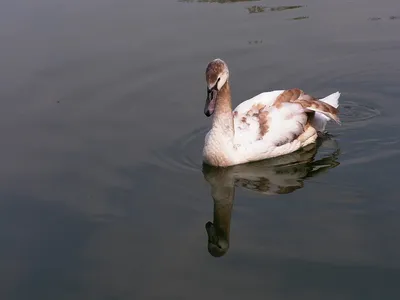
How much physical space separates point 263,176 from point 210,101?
115 cm

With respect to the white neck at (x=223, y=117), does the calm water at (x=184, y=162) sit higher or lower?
lower

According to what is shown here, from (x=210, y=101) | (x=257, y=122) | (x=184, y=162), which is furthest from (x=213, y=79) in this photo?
(x=184, y=162)

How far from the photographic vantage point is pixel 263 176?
8.97 m

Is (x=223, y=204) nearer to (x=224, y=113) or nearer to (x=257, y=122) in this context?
(x=224, y=113)

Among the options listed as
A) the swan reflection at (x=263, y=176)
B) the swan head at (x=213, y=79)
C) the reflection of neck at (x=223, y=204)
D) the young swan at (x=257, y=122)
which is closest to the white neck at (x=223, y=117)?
the young swan at (x=257, y=122)

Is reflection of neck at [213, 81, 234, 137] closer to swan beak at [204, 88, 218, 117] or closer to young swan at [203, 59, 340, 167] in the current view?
young swan at [203, 59, 340, 167]

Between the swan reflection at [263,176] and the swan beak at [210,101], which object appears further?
the swan beak at [210,101]

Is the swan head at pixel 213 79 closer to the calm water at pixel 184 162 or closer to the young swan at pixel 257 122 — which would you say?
the young swan at pixel 257 122

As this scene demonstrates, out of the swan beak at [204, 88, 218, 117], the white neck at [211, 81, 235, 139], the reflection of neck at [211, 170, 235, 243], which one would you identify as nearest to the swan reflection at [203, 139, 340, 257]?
the reflection of neck at [211, 170, 235, 243]

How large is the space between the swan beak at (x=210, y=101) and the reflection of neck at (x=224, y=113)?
8.7 inches

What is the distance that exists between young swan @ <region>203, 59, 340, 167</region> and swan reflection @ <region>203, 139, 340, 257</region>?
105 millimetres

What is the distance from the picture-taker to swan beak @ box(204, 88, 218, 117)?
861cm

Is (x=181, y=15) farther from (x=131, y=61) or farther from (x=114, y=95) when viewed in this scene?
(x=114, y=95)

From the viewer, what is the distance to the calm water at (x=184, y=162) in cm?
707
